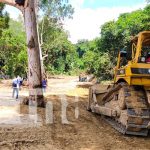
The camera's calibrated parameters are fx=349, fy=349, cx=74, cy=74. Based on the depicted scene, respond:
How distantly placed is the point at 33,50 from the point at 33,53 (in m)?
0.14

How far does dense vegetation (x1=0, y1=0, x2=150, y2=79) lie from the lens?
3319cm

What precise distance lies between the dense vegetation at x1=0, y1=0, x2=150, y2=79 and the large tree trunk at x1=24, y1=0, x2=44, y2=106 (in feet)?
45.3

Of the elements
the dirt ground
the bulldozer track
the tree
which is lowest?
the dirt ground

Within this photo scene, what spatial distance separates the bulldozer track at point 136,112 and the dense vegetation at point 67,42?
59.2 ft

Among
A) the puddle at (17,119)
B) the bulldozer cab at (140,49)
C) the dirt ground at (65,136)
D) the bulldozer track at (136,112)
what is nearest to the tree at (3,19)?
the puddle at (17,119)

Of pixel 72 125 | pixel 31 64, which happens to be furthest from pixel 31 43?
pixel 72 125

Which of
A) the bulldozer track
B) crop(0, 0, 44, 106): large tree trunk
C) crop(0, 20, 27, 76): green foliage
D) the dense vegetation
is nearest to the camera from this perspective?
the bulldozer track

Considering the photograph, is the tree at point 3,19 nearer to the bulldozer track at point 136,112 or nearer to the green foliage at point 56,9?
the green foliage at point 56,9

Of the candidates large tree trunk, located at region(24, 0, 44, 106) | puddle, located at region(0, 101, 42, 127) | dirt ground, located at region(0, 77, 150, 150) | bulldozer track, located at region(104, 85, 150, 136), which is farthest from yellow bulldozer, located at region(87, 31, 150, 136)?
large tree trunk, located at region(24, 0, 44, 106)

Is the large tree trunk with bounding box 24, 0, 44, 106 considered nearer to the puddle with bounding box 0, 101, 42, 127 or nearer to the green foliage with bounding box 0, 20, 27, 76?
the puddle with bounding box 0, 101, 42, 127

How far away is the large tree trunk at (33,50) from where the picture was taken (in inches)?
623

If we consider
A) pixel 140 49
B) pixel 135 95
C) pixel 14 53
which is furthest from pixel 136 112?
pixel 14 53

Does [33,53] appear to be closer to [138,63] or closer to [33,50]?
[33,50]

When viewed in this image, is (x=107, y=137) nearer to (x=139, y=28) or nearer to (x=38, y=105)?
(x=38, y=105)
